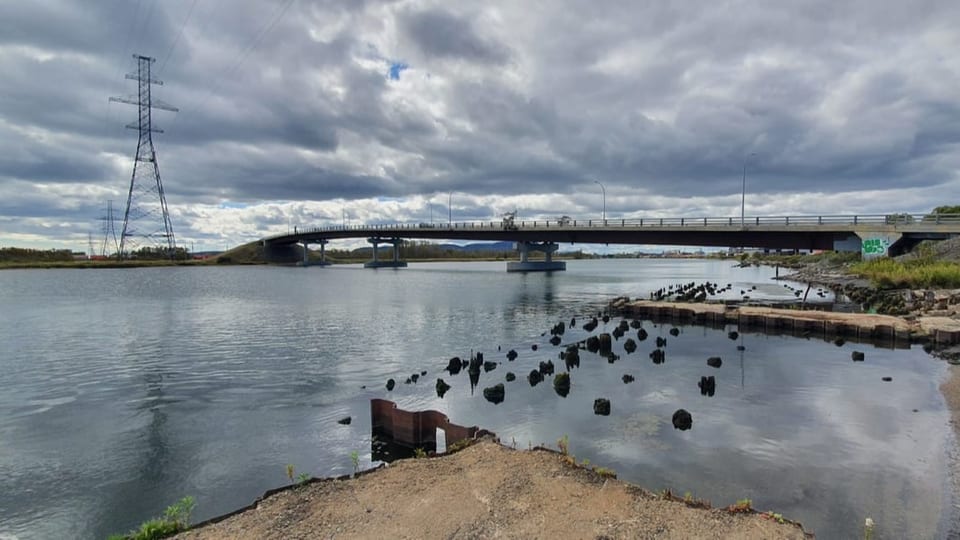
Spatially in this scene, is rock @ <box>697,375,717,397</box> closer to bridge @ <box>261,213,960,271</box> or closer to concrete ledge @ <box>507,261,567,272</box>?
bridge @ <box>261,213,960,271</box>

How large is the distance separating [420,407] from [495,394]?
316cm

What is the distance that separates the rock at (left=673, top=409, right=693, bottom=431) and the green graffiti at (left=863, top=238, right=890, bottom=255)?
5987 centimetres

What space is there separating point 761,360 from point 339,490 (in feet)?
80.3

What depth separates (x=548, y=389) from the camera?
71.5ft

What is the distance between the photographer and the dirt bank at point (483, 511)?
841 cm

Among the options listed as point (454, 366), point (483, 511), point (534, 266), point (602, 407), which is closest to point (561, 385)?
point (602, 407)

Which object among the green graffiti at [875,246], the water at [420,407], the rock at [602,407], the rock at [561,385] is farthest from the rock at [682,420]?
the green graffiti at [875,246]

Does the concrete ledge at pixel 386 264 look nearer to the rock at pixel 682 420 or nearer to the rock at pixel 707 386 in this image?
the rock at pixel 707 386

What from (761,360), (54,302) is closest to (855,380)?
(761,360)

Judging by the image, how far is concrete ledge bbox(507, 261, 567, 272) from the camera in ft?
440

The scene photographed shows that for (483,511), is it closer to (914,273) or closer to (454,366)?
(454,366)

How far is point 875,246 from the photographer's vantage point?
199 feet

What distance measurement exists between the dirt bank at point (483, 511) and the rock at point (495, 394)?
30.0 feet

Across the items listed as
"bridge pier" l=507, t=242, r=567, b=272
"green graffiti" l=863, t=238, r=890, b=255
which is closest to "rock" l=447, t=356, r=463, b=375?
"green graffiti" l=863, t=238, r=890, b=255
